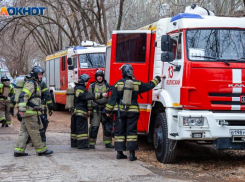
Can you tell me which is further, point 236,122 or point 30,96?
point 30,96

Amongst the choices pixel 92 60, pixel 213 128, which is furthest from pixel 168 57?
pixel 92 60

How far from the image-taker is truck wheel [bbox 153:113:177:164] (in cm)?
746

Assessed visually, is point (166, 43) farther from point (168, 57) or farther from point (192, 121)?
point (192, 121)

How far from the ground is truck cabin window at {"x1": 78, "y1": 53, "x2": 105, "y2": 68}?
6.39 m

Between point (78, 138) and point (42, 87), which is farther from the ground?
point (42, 87)

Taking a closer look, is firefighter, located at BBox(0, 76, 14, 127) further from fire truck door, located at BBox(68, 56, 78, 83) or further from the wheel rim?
the wheel rim

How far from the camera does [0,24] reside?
23266 millimetres

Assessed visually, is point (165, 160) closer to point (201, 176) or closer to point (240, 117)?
point (201, 176)

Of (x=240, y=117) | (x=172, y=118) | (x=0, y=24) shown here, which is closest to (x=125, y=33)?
(x=172, y=118)

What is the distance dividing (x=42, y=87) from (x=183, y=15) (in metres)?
3.23

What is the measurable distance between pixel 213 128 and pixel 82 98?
325cm

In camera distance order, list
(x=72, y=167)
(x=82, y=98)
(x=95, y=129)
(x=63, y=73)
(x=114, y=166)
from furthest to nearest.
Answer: (x=63, y=73) → (x=95, y=129) → (x=82, y=98) → (x=114, y=166) → (x=72, y=167)

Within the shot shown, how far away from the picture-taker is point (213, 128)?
691 cm

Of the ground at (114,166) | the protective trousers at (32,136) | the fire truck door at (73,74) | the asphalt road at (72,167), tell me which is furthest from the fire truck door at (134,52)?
the fire truck door at (73,74)
